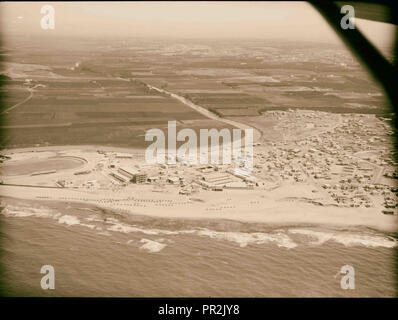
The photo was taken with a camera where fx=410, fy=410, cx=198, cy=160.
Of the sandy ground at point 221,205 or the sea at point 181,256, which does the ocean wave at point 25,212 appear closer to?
the sea at point 181,256

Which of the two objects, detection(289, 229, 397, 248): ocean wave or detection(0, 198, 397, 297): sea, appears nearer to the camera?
detection(0, 198, 397, 297): sea

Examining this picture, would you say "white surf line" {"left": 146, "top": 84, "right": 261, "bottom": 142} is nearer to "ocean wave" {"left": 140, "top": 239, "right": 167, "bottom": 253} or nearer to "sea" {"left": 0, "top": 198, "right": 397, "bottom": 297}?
"sea" {"left": 0, "top": 198, "right": 397, "bottom": 297}

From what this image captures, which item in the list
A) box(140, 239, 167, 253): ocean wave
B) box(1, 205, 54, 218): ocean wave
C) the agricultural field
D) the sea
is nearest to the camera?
the sea

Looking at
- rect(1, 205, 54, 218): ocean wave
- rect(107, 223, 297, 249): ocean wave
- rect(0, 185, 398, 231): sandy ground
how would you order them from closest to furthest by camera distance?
rect(107, 223, 297, 249): ocean wave < rect(1, 205, 54, 218): ocean wave < rect(0, 185, 398, 231): sandy ground

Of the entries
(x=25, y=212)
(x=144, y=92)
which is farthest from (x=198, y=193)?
(x=144, y=92)

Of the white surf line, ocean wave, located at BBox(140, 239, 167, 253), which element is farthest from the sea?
the white surf line

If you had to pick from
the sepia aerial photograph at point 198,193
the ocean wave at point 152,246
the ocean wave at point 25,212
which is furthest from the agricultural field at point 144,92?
the ocean wave at point 25,212
